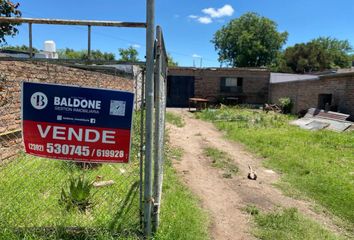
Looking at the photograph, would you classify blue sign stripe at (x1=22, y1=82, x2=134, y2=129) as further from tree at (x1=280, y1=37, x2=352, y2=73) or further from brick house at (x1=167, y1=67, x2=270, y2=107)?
tree at (x1=280, y1=37, x2=352, y2=73)

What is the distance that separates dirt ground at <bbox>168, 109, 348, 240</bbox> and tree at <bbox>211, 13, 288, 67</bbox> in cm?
4606

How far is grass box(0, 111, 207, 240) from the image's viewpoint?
10.6 ft

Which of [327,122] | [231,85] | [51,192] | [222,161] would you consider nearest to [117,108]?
[51,192]

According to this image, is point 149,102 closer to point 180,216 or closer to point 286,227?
point 180,216

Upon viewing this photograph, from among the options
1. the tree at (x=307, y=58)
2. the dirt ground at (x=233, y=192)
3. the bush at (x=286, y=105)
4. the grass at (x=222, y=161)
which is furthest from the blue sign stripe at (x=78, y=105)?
the tree at (x=307, y=58)

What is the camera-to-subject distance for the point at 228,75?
2748 cm

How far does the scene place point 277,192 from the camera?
550cm

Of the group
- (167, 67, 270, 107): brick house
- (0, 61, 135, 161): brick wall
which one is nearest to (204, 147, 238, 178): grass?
(0, 61, 135, 161): brick wall

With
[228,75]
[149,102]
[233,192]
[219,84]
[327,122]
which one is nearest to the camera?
[149,102]

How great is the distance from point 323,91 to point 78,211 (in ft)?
A: 51.2

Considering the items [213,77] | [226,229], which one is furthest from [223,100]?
[226,229]

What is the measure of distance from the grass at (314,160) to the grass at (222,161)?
926 mm

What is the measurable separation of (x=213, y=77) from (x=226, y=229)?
24297 millimetres

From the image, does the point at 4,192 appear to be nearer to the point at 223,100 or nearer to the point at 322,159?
the point at 322,159
